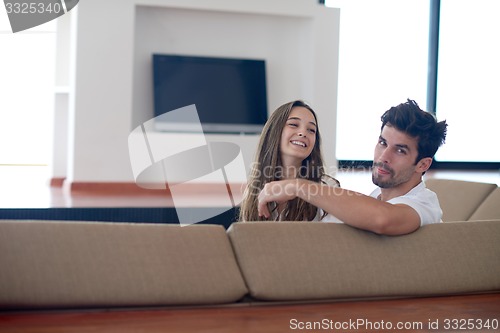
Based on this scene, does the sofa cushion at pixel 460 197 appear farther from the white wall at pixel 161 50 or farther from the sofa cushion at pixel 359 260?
the white wall at pixel 161 50

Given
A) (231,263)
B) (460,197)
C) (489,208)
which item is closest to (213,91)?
(460,197)

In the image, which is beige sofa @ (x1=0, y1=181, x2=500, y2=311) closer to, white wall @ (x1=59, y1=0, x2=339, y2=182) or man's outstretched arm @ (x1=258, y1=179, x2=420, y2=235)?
man's outstretched arm @ (x1=258, y1=179, x2=420, y2=235)

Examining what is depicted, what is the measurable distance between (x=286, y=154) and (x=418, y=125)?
2.02ft

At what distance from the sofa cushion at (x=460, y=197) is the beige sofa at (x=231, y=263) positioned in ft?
3.79

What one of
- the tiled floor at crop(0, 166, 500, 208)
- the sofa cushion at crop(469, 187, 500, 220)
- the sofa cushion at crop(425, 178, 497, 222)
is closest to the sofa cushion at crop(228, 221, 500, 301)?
the sofa cushion at crop(469, 187, 500, 220)

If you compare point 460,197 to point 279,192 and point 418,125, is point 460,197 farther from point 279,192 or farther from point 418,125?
point 279,192

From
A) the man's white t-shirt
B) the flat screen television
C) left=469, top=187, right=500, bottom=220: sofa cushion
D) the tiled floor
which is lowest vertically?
the tiled floor

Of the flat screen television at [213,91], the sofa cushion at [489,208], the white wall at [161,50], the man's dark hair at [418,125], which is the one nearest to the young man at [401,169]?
the man's dark hair at [418,125]

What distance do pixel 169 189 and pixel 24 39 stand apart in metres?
3.77

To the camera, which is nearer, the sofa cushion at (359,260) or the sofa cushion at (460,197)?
the sofa cushion at (359,260)

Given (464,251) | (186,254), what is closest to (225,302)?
(186,254)

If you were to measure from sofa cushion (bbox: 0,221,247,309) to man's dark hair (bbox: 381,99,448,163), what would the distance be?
0.73 m

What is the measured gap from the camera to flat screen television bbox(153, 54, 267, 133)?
21.4 ft

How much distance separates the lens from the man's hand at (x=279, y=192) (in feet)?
5.52
